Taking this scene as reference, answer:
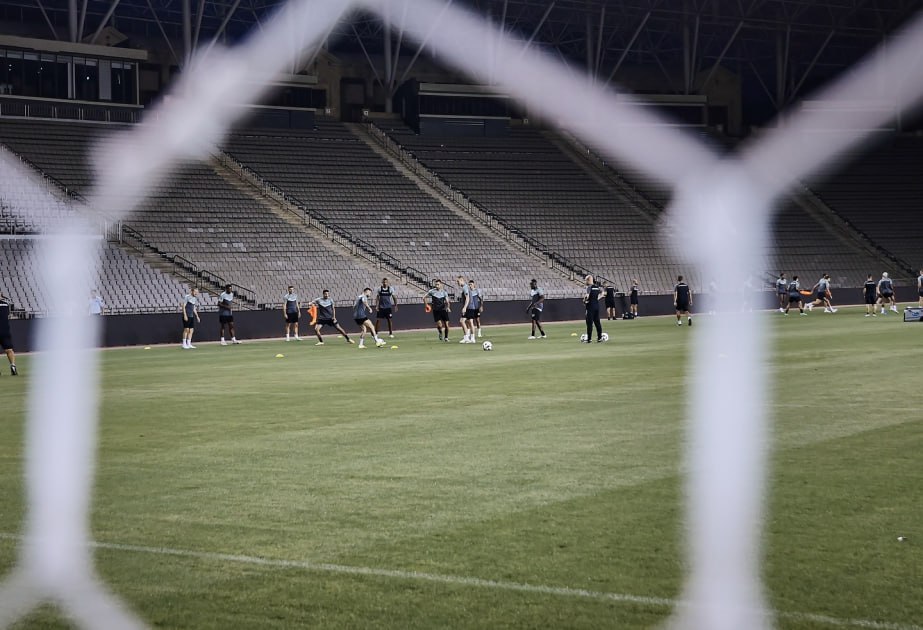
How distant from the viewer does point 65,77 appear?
52500 millimetres

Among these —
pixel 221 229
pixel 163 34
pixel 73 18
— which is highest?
pixel 163 34

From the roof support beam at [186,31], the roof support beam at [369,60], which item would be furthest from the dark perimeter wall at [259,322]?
the roof support beam at [369,60]

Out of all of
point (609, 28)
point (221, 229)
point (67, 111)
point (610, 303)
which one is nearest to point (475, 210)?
point (221, 229)

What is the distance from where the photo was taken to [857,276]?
197 ft

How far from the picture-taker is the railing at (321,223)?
50250 millimetres

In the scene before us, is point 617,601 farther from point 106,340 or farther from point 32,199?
point 32,199

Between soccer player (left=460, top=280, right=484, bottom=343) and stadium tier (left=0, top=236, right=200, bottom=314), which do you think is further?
stadium tier (left=0, top=236, right=200, bottom=314)

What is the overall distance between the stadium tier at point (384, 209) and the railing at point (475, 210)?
76 centimetres

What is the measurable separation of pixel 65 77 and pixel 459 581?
5032cm

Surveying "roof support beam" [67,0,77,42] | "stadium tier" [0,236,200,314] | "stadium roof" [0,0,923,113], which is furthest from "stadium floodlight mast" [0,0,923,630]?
"stadium roof" [0,0,923,113]

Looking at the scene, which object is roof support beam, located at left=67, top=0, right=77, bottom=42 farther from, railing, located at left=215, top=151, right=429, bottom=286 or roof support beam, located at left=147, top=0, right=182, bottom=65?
railing, located at left=215, top=151, right=429, bottom=286

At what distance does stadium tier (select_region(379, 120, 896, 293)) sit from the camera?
56094 mm

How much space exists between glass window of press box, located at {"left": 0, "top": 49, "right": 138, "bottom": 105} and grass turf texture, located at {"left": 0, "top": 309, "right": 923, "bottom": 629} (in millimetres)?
36294

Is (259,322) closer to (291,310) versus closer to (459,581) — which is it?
(291,310)
